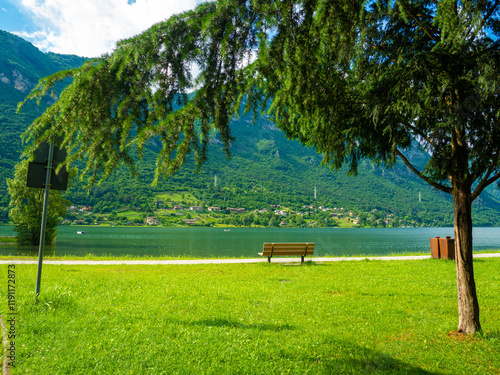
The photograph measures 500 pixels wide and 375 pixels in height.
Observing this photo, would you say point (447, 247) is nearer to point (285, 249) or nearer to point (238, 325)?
point (285, 249)

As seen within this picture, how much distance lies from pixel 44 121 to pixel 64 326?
12.4ft

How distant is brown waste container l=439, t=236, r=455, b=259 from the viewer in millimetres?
15102

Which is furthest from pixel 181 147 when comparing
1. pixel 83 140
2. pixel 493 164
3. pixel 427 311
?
pixel 427 311

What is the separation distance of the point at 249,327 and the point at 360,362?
198 cm

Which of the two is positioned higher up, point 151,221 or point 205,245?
point 151,221

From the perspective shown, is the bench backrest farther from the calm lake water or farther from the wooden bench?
the calm lake water

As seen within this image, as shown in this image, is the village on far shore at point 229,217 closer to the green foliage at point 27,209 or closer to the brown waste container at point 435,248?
the green foliage at point 27,209

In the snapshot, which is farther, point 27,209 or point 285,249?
point 27,209

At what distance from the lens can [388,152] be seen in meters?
6.01

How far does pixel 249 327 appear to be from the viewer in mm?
5645

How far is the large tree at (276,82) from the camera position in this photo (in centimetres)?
296

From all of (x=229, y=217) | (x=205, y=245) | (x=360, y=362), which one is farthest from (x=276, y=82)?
(x=229, y=217)

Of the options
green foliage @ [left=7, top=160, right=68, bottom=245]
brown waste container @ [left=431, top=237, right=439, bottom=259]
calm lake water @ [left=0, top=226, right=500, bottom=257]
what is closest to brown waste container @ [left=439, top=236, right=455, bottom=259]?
brown waste container @ [left=431, top=237, right=439, bottom=259]

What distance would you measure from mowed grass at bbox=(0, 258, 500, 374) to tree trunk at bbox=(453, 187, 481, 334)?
0.85 ft
